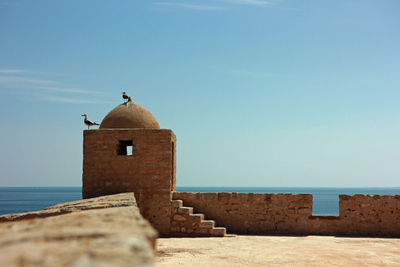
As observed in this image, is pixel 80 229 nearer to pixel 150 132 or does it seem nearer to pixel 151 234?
pixel 151 234

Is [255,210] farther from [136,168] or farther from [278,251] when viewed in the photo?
[136,168]

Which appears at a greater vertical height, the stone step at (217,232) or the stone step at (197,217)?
the stone step at (197,217)

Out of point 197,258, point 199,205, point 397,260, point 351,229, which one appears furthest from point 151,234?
point 351,229

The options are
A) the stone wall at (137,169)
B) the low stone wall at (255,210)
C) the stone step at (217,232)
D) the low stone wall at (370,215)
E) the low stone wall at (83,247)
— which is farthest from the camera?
the low stone wall at (255,210)

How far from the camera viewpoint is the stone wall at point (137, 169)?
11.6m

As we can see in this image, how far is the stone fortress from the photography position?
1160 centimetres

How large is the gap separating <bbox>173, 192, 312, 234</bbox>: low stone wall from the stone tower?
999mm

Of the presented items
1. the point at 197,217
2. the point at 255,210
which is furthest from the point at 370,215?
the point at 197,217

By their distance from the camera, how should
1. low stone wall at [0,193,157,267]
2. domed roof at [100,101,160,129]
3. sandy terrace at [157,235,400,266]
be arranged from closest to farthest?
low stone wall at [0,193,157,267], sandy terrace at [157,235,400,266], domed roof at [100,101,160,129]

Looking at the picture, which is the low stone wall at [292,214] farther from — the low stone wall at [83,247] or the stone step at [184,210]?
the low stone wall at [83,247]

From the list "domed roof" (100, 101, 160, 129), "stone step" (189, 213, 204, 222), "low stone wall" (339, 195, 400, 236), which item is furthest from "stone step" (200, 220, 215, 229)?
"low stone wall" (339, 195, 400, 236)

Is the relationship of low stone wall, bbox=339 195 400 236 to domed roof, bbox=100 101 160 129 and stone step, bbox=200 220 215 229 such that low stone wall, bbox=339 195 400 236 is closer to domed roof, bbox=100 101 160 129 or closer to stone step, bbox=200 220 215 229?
stone step, bbox=200 220 215 229

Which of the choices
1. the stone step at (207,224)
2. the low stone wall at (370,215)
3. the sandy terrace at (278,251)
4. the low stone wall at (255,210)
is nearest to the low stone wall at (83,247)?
the sandy terrace at (278,251)

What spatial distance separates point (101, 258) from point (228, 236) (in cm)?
993
